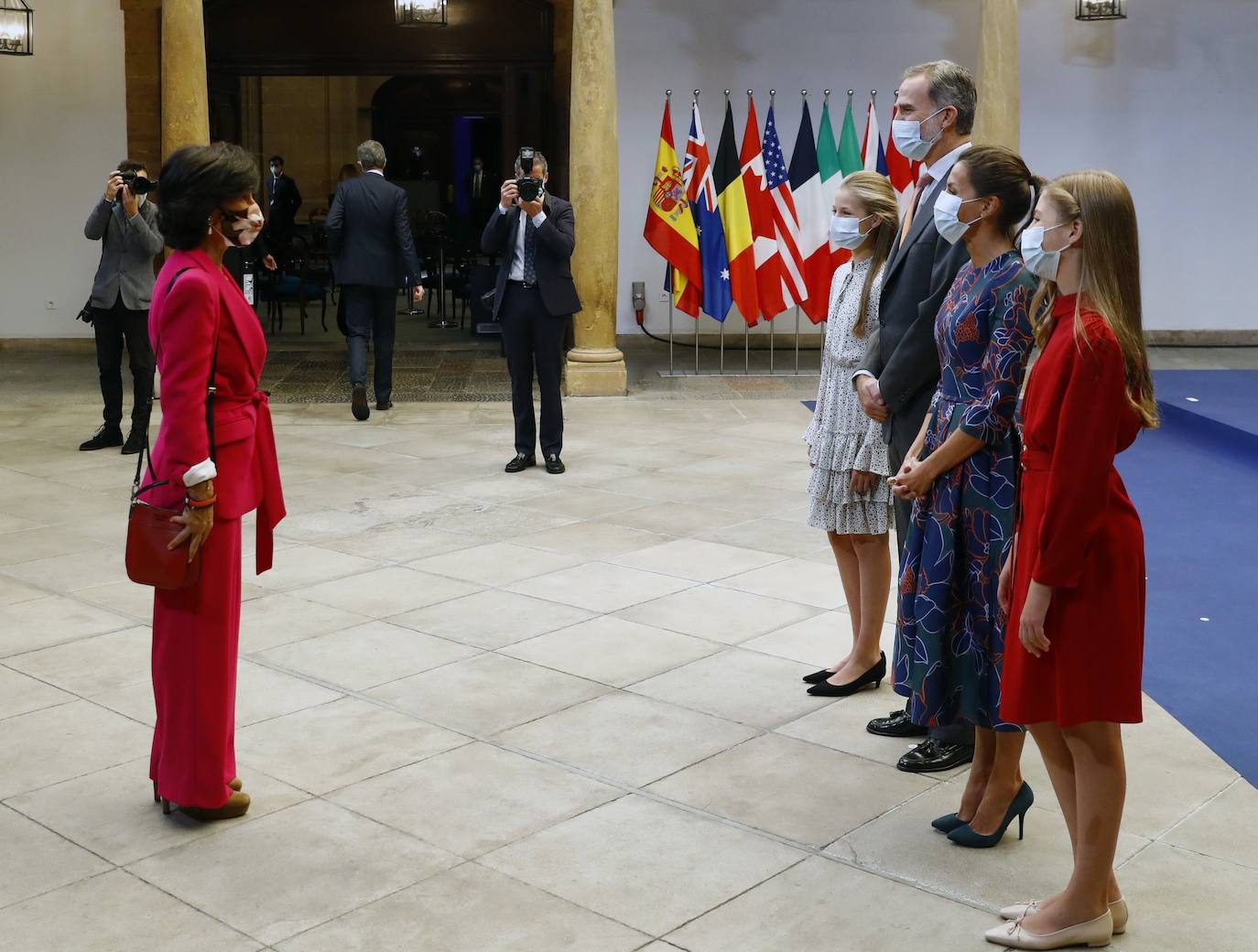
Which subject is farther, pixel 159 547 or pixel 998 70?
pixel 998 70

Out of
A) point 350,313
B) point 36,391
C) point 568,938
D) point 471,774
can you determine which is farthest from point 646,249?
point 568,938

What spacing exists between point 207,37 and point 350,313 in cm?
421

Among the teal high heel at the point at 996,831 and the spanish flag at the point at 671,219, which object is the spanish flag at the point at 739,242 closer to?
the spanish flag at the point at 671,219

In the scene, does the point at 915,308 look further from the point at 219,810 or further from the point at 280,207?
the point at 280,207

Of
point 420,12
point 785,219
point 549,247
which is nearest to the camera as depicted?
point 549,247

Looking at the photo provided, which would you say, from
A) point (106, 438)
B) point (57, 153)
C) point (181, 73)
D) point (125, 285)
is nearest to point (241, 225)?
point (125, 285)

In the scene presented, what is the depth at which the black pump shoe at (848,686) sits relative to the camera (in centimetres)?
446

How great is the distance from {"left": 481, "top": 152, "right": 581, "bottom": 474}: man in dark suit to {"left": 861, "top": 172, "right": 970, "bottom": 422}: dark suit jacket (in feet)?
12.8

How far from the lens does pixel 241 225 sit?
3.42m

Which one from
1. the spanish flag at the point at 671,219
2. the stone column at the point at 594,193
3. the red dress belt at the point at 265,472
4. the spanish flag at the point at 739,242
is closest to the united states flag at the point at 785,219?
the spanish flag at the point at 739,242

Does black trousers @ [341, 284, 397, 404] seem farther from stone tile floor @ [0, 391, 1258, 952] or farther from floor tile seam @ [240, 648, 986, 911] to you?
floor tile seam @ [240, 648, 986, 911]

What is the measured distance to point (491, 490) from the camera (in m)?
7.55

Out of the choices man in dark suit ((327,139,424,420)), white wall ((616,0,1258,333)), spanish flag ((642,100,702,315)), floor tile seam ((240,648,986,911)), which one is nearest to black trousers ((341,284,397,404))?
man in dark suit ((327,139,424,420))

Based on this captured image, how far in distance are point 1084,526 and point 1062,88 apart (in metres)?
11.6
